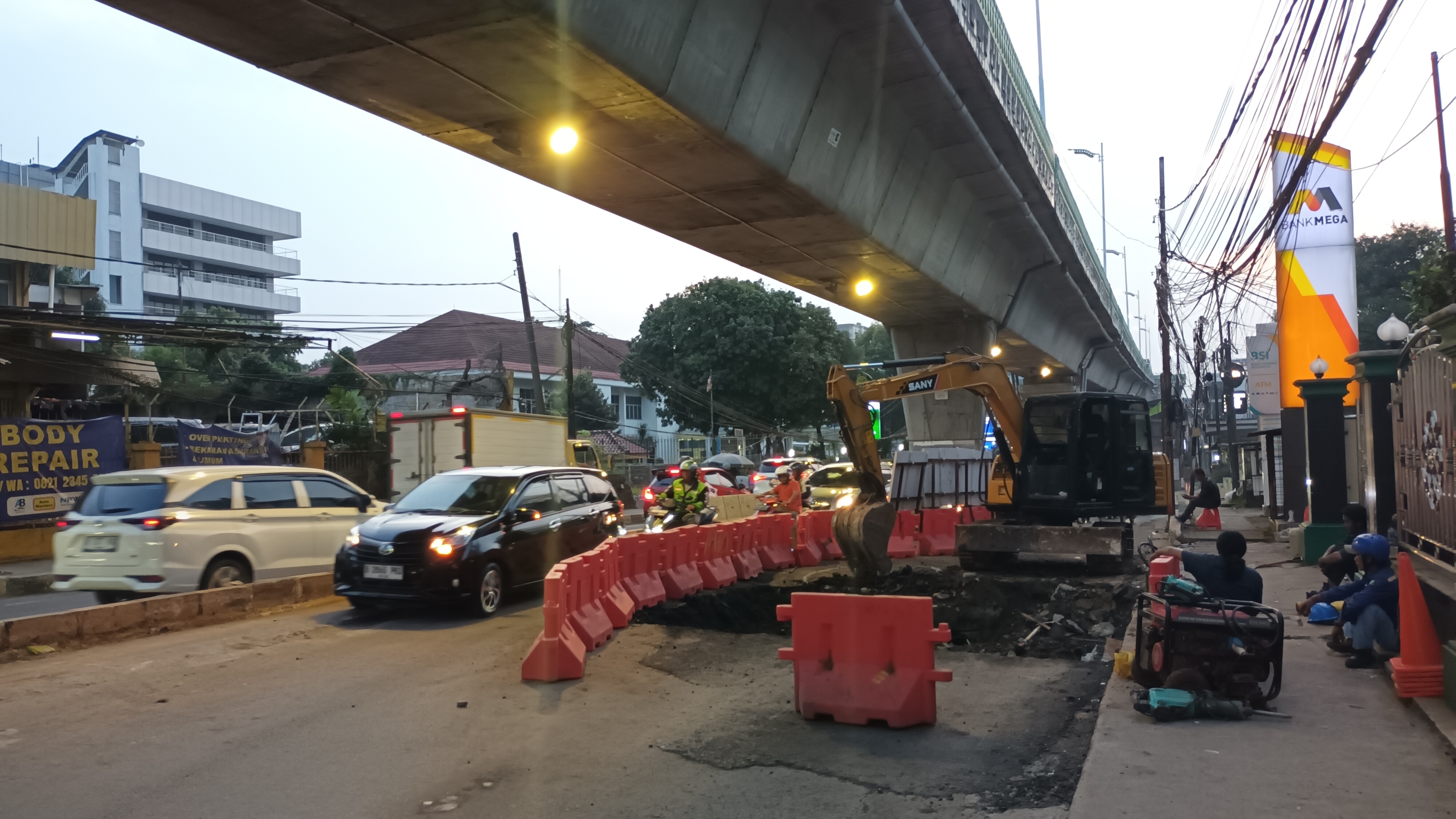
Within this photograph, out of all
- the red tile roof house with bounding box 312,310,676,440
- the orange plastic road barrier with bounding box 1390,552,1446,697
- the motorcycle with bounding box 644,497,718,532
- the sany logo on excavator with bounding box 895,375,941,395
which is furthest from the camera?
the red tile roof house with bounding box 312,310,676,440

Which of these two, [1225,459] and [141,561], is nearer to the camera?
[141,561]

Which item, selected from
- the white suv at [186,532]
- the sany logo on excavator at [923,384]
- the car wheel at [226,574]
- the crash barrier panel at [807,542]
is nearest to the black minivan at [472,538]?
the white suv at [186,532]

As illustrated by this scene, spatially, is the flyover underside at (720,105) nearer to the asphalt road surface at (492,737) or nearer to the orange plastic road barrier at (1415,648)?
the asphalt road surface at (492,737)

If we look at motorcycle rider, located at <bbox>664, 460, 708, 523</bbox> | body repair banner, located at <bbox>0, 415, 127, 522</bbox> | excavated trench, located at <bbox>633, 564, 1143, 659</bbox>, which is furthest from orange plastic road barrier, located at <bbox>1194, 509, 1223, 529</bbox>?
body repair banner, located at <bbox>0, 415, 127, 522</bbox>

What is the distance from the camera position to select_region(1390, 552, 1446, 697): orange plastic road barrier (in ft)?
20.6

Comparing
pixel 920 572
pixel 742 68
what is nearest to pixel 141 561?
pixel 742 68

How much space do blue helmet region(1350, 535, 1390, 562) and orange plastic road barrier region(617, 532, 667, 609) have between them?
6.79 m

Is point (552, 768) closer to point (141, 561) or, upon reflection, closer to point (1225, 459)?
point (141, 561)

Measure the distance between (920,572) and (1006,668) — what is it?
6378 millimetres

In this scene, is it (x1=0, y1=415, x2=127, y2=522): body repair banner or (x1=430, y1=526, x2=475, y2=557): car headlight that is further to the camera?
(x1=0, y1=415, x2=127, y2=522): body repair banner

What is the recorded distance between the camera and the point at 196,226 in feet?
204

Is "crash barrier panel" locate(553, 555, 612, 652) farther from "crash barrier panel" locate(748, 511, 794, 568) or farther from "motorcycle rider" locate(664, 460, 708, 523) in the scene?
"crash barrier panel" locate(748, 511, 794, 568)

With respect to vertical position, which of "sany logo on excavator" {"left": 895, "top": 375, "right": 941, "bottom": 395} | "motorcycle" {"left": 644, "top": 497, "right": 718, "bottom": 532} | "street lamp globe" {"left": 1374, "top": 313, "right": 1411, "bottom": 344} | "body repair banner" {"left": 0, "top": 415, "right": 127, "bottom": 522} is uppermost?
"street lamp globe" {"left": 1374, "top": 313, "right": 1411, "bottom": 344}

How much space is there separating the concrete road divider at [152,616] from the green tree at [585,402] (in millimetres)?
44249
